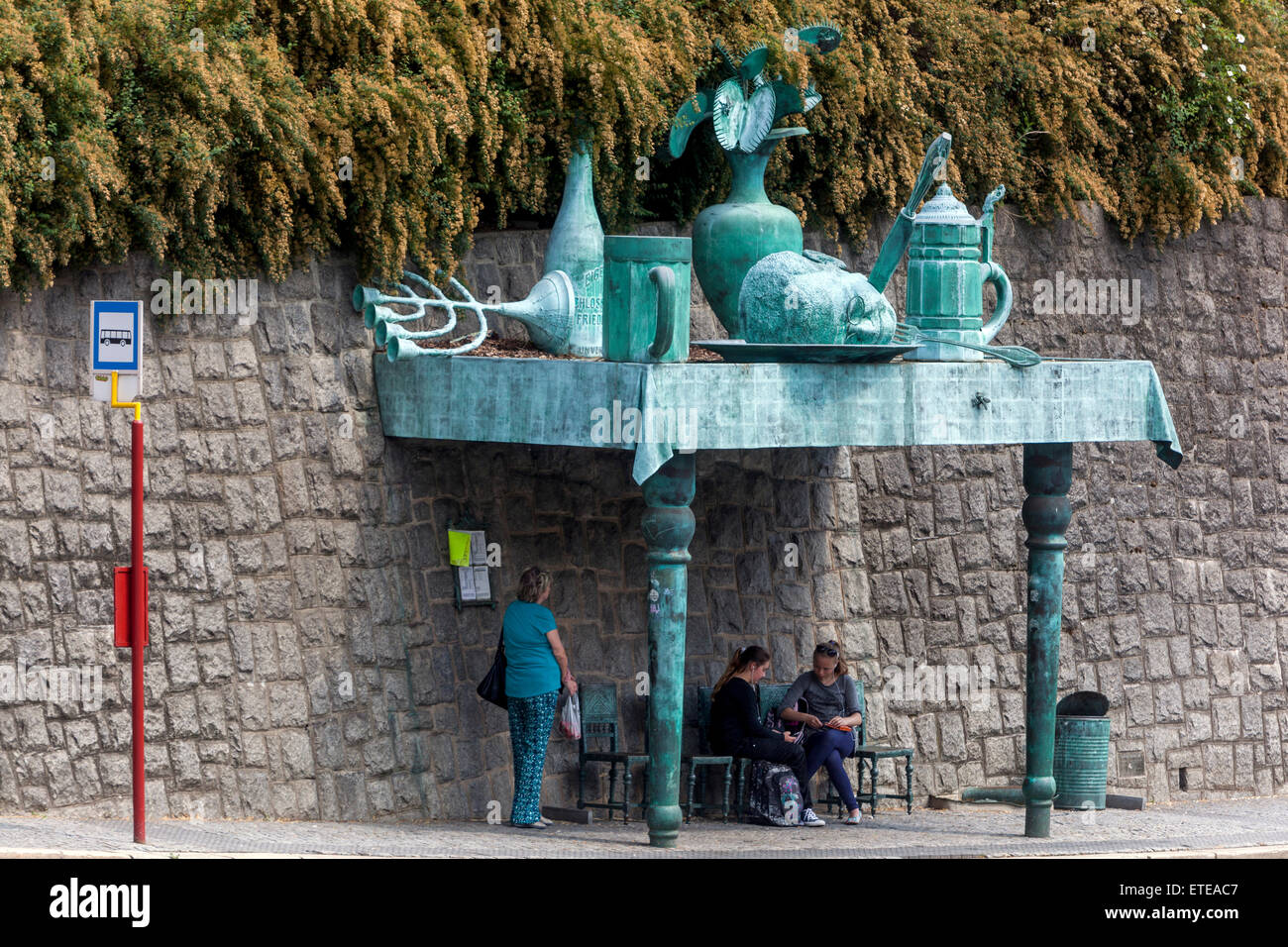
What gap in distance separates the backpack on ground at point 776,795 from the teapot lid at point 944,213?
11.0 feet

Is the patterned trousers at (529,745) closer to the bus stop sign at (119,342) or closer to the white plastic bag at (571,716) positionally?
the white plastic bag at (571,716)

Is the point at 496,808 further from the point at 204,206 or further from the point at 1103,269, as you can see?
the point at 1103,269

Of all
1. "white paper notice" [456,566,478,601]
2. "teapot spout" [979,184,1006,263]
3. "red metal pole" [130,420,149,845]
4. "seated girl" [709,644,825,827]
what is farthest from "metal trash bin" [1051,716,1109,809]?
"red metal pole" [130,420,149,845]

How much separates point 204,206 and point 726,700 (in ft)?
13.9

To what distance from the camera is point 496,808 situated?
36.9 ft

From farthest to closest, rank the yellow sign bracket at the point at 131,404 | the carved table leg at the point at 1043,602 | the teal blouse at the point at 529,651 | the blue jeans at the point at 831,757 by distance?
the blue jeans at the point at 831,757 → the carved table leg at the point at 1043,602 → the teal blouse at the point at 529,651 → the yellow sign bracket at the point at 131,404

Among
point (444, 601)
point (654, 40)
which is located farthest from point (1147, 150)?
point (444, 601)

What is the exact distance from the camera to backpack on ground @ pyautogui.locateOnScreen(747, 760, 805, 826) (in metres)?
11.6

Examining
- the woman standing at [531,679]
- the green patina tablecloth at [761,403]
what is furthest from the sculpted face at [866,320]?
the woman standing at [531,679]

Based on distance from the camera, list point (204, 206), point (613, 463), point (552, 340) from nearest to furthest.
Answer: point (204, 206)
point (552, 340)
point (613, 463)

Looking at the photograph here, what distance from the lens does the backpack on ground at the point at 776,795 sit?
11602 mm

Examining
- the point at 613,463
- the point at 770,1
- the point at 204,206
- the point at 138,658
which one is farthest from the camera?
the point at 770,1

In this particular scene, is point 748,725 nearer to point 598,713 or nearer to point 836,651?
point 836,651

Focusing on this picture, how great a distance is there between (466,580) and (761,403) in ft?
7.96
